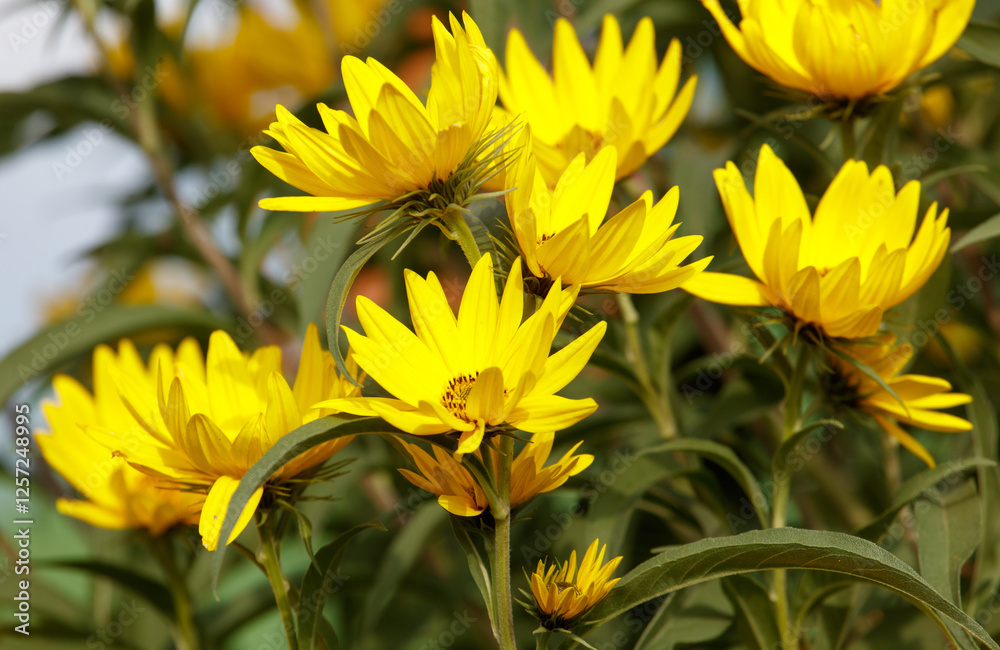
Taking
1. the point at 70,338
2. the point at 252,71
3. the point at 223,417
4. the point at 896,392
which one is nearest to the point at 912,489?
the point at 896,392

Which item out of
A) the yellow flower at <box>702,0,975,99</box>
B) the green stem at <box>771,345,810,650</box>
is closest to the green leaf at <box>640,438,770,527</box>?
the green stem at <box>771,345,810,650</box>

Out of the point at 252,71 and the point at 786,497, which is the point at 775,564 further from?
the point at 252,71

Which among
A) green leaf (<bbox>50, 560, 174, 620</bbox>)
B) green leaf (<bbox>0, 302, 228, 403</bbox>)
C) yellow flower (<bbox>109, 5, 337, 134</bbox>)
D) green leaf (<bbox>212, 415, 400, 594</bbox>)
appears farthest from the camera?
yellow flower (<bbox>109, 5, 337, 134</bbox>)

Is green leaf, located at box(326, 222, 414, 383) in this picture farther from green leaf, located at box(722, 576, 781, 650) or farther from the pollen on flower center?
green leaf, located at box(722, 576, 781, 650)

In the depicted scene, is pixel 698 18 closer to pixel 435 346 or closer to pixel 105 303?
pixel 435 346

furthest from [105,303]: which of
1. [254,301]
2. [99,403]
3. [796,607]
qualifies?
[796,607]

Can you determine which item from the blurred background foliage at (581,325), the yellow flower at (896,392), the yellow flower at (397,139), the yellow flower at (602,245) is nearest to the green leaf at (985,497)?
the blurred background foliage at (581,325)

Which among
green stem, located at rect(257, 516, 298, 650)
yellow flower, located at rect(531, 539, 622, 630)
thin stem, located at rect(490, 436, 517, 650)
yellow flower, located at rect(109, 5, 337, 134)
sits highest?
yellow flower, located at rect(109, 5, 337, 134)
